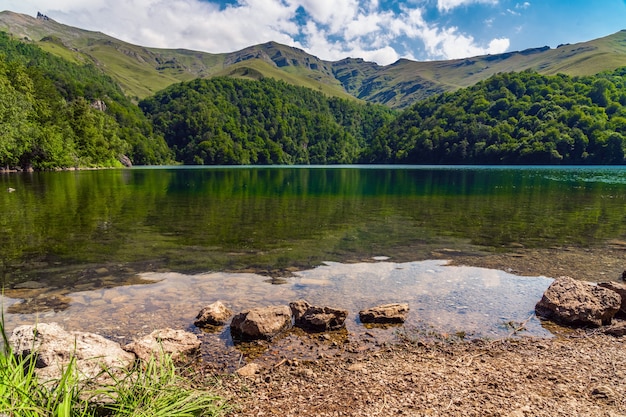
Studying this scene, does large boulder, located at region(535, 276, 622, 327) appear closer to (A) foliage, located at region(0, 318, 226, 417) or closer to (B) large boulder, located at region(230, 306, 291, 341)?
(B) large boulder, located at region(230, 306, 291, 341)

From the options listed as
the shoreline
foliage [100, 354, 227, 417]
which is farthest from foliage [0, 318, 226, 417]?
the shoreline

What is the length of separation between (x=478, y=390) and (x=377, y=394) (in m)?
1.68

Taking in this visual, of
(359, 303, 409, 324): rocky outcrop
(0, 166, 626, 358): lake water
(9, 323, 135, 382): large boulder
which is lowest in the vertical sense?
(0, 166, 626, 358): lake water

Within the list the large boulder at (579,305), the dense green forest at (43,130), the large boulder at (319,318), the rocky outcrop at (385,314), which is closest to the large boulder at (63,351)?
the large boulder at (319,318)

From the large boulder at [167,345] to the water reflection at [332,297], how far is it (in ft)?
1.59

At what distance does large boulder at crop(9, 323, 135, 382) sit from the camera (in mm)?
6111

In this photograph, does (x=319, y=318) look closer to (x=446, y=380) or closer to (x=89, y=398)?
(x=446, y=380)

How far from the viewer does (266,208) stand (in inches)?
1326

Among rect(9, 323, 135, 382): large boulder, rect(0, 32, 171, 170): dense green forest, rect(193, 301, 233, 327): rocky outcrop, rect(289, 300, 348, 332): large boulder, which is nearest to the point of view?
rect(9, 323, 135, 382): large boulder

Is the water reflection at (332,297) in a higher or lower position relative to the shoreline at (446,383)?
lower

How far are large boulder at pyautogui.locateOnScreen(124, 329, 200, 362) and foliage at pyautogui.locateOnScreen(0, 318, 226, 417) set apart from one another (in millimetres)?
1776

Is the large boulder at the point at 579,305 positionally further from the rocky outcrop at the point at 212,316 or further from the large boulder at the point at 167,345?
the large boulder at the point at 167,345

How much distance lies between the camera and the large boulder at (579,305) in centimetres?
990

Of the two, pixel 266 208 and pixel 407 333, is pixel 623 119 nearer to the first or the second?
pixel 266 208
